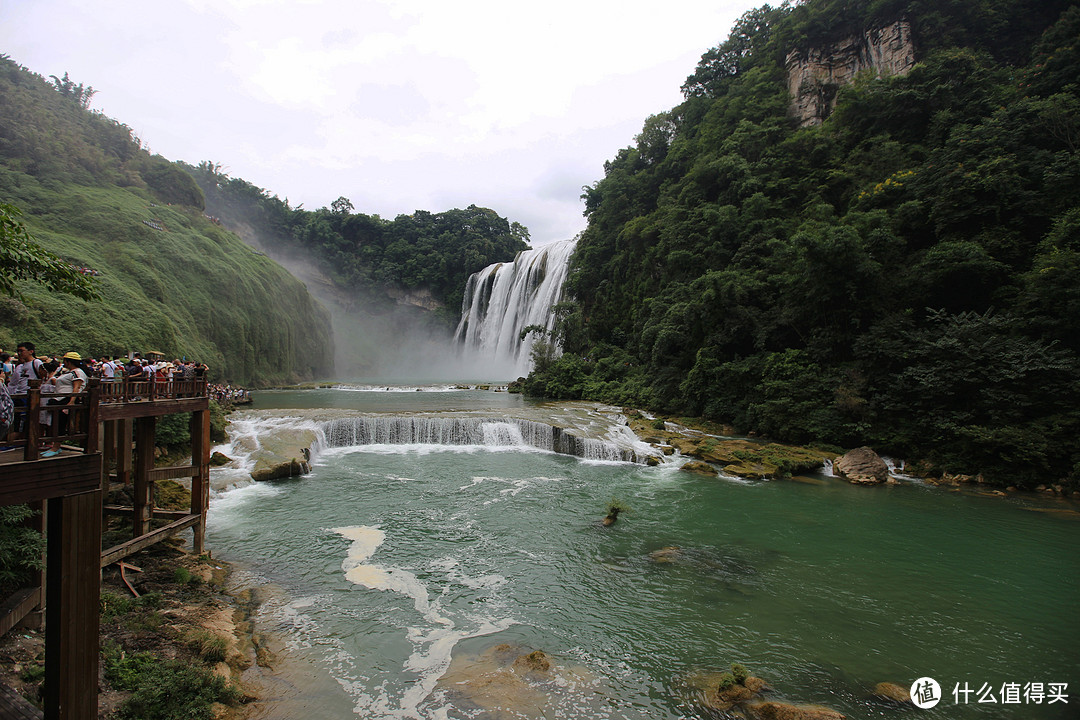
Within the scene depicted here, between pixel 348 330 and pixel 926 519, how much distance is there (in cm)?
6382

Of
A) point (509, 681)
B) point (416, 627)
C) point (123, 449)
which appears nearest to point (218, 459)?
point (123, 449)

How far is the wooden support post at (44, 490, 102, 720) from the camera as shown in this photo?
364 cm

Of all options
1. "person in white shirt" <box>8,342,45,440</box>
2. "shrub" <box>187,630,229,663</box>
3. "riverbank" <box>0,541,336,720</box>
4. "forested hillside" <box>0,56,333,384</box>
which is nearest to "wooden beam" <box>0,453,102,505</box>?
"riverbank" <box>0,541,336,720</box>

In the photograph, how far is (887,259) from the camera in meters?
17.1

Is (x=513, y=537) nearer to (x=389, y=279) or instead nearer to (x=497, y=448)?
(x=497, y=448)

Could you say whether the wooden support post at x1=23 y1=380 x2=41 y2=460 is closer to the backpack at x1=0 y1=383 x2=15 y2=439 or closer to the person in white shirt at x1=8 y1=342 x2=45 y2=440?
the backpack at x1=0 y1=383 x2=15 y2=439

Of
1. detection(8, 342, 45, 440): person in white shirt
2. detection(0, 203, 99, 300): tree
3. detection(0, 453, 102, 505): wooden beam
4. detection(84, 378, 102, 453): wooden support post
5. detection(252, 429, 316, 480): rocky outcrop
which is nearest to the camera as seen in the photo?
detection(0, 453, 102, 505): wooden beam

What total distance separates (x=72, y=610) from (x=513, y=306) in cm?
4194

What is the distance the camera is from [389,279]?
65.1 m

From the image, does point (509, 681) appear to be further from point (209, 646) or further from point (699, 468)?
point (699, 468)

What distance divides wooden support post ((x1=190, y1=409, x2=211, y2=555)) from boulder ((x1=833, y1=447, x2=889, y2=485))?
16295mm

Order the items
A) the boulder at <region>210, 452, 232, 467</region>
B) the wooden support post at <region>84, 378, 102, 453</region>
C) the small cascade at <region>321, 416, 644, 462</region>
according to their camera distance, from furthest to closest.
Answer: the small cascade at <region>321, 416, 644, 462</region> → the boulder at <region>210, 452, 232, 467</region> → the wooden support post at <region>84, 378, 102, 453</region>

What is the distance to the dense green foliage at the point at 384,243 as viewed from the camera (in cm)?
6219

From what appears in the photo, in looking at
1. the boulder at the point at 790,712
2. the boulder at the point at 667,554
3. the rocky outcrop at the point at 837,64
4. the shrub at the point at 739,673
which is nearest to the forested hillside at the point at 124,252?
the boulder at the point at 667,554
